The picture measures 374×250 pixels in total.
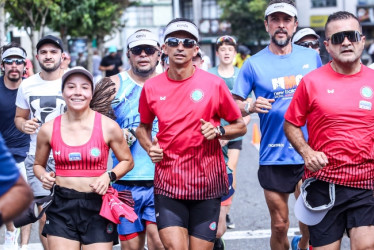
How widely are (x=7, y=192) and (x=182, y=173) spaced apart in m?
2.72

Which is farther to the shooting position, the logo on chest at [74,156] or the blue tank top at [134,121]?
the blue tank top at [134,121]

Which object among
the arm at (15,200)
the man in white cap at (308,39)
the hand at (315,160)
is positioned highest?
the man in white cap at (308,39)

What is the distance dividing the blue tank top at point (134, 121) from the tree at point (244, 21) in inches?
2125

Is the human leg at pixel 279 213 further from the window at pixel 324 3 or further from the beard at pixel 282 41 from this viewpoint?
the window at pixel 324 3

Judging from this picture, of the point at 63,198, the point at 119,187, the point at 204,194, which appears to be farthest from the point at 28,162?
the point at 204,194

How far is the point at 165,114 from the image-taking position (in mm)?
5520

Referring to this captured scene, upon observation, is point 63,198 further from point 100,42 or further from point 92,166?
point 100,42

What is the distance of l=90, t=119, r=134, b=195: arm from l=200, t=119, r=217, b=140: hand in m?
0.70

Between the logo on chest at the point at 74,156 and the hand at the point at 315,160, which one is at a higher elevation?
the logo on chest at the point at 74,156

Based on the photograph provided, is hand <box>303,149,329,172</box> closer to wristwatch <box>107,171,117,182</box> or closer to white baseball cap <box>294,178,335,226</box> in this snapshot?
white baseball cap <box>294,178,335,226</box>

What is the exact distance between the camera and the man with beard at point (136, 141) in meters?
6.37

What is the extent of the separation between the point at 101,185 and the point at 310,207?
5.00 feet

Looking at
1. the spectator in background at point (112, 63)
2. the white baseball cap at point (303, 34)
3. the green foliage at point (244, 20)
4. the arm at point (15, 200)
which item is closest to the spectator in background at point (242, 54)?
the spectator in background at point (112, 63)

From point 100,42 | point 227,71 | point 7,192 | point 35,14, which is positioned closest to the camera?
point 7,192
